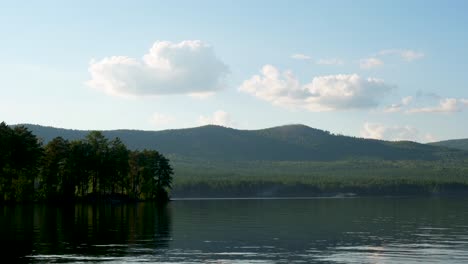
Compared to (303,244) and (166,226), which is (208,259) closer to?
(303,244)

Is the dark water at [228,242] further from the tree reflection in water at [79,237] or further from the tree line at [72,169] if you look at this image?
the tree line at [72,169]

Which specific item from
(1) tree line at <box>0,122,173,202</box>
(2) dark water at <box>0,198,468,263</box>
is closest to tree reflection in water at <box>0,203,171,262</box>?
(2) dark water at <box>0,198,468,263</box>

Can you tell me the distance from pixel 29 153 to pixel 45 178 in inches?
541

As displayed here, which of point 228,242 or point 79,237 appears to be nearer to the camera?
point 228,242

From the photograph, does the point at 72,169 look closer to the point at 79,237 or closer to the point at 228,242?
the point at 79,237

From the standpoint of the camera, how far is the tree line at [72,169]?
14288 centimetres

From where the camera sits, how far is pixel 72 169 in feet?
525

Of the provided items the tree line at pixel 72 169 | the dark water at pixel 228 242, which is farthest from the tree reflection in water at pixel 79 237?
the tree line at pixel 72 169

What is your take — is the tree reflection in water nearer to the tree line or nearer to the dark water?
the dark water

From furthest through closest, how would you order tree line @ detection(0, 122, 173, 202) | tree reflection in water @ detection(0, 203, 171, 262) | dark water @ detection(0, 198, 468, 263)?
tree line @ detection(0, 122, 173, 202)
tree reflection in water @ detection(0, 203, 171, 262)
dark water @ detection(0, 198, 468, 263)

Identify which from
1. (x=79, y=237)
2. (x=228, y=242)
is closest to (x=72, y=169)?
(x=79, y=237)

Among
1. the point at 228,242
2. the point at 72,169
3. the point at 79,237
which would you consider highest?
the point at 72,169

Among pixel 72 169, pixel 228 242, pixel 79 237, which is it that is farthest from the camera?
pixel 72 169

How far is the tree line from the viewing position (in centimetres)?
14288
